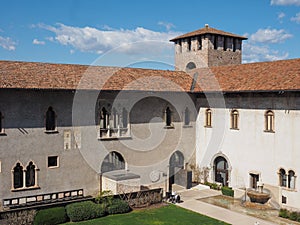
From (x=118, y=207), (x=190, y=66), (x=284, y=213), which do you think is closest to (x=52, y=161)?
(x=118, y=207)

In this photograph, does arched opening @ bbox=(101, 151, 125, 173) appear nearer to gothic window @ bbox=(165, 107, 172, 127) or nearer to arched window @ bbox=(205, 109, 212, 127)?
gothic window @ bbox=(165, 107, 172, 127)

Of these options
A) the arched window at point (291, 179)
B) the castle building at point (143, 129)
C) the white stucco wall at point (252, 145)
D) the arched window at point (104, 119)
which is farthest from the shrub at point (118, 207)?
the arched window at point (291, 179)

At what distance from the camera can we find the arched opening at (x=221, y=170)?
28286 millimetres

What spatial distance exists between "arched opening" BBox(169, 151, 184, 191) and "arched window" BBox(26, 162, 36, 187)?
11001 millimetres

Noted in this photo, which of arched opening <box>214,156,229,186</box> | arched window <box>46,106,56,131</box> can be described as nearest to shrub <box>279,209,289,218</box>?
arched opening <box>214,156,229,186</box>

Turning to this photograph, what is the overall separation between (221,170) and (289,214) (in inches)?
294

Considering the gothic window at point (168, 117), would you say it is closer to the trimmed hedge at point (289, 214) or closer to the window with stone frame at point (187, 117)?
the window with stone frame at point (187, 117)

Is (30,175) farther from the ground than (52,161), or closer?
closer

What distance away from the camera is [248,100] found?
84.3 feet

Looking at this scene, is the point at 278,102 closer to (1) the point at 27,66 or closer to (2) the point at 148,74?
(2) the point at 148,74

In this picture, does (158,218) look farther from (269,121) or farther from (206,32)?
(206,32)

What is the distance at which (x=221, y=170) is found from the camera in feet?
94.0

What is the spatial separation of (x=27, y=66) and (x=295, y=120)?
17706mm

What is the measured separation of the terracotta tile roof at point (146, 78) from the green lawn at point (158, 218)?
332 inches
